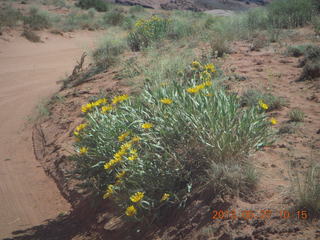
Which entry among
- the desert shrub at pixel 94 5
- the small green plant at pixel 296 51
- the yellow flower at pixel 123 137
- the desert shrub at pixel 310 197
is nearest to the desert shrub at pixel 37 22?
the desert shrub at pixel 94 5

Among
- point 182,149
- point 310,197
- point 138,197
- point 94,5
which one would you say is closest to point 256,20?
point 182,149

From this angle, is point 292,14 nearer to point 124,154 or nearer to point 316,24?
point 316,24

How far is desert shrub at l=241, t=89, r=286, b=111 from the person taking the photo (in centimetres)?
513

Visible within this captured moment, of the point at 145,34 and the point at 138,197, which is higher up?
the point at 145,34

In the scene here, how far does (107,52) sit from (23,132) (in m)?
3.71

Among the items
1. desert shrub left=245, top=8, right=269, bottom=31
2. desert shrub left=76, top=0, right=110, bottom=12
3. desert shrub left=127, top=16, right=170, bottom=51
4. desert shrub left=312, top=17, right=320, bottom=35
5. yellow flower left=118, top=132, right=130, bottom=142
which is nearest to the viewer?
yellow flower left=118, top=132, right=130, bottom=142

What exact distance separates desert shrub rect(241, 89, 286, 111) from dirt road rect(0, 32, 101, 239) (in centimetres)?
296

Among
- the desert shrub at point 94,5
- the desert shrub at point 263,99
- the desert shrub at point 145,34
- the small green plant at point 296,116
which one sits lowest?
the small green plant at point 296,116

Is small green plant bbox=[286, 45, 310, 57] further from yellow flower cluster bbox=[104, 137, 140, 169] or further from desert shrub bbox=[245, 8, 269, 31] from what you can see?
yellow flower cluster bbox=[104, 137, 140, 169]

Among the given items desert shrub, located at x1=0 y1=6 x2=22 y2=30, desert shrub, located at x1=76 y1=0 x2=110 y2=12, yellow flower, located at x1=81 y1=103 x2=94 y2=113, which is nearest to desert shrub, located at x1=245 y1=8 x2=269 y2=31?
yellow flower, located at x1=81 y1=103 x2=94 y2=113

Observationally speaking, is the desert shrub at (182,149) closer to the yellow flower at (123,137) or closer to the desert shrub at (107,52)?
the yellow flower at (123,137)

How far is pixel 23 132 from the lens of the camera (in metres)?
8.06

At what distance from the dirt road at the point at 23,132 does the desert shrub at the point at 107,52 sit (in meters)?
1.60

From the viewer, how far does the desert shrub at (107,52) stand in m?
9.79
